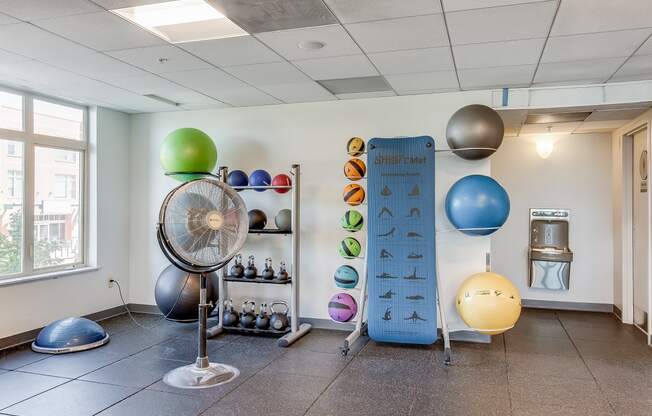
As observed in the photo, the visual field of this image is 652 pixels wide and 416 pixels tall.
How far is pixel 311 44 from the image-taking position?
3.62m

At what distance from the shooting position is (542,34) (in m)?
3.37

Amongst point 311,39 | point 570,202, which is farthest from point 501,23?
point 570,202

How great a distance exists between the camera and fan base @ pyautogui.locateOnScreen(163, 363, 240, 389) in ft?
12.4

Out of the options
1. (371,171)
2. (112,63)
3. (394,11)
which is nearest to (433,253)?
(371,171)

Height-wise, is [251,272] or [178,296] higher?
[251,272]

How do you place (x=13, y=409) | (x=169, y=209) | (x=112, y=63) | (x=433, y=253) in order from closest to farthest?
(x=13, y=409)
(x=169, y=209)
(x=112, y=63)
(x=433, y=253)

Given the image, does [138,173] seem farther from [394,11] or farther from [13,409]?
[394,11]

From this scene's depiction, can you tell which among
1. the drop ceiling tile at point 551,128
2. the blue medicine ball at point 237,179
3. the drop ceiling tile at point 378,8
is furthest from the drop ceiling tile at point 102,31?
the drop ceiling tile at point 551,128

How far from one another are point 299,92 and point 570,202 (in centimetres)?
406

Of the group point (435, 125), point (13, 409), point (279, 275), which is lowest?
point (13, 409)

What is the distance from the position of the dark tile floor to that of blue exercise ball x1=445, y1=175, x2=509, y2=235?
1.21 meters

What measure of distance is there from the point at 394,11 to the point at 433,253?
7.91 ft

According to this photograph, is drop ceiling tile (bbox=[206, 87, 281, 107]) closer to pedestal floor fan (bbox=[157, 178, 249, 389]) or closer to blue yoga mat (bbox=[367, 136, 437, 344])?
blue yoga mat (bbox=[367, 136, 437, 344])

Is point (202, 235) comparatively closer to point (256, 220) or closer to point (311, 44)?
point (256, 220)
